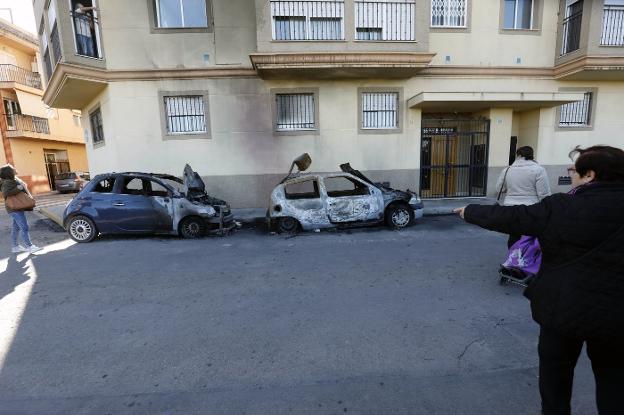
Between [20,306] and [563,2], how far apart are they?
16213mm

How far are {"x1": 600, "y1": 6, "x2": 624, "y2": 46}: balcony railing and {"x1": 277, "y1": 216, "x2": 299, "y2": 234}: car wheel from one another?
1211 cm

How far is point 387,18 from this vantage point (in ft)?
32.4

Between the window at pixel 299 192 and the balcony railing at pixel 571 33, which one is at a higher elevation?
the balcony railing at pixel 571 33

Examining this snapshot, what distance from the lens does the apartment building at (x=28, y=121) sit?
63.4 ft

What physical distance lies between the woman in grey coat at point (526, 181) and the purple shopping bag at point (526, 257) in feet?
0.89

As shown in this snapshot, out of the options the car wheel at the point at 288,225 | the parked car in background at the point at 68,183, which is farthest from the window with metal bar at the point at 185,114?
the parked car in background at the point at 68,183

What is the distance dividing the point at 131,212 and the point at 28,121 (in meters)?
20.1

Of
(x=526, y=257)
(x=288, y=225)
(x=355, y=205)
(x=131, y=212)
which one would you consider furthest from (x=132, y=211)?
(x=526, y=257)

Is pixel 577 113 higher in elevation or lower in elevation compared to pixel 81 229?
higher

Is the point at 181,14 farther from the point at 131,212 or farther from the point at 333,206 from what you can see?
the point at 333,206

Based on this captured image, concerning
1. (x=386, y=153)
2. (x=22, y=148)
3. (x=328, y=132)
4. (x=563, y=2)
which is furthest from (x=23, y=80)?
(x=563, y=2)

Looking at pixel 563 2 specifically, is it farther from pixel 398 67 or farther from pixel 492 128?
pixel 398 67

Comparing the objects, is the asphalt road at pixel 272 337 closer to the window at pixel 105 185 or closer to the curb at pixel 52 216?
the window at pixel 105 185

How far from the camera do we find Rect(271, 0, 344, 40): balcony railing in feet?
31.5
